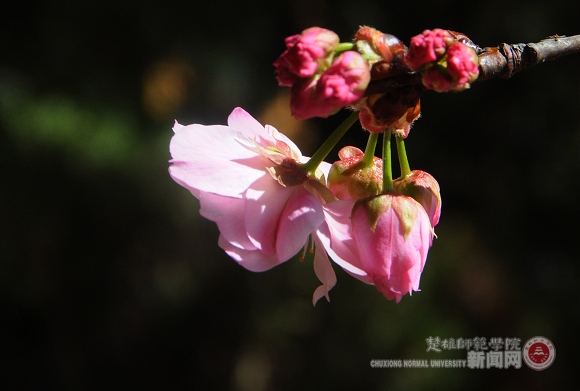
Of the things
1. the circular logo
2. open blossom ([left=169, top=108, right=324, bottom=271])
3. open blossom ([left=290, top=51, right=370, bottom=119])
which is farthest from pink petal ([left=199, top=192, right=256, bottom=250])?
the circular logo

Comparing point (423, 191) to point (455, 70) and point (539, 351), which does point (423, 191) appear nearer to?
point (455, 70)

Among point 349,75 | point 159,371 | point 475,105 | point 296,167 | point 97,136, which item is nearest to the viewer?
point 349,75

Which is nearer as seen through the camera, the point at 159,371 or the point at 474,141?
the point at 474,141

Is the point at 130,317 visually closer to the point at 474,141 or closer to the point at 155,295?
the point at 155,295

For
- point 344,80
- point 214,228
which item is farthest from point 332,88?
point 214,228

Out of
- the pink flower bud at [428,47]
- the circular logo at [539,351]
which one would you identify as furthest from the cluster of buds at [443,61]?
the circular logo at [539,351]

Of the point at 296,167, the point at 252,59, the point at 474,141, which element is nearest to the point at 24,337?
the point at 252,59

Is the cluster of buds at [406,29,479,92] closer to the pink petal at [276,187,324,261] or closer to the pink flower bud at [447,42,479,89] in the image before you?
the pink flower bud at [447,42,479,89]
